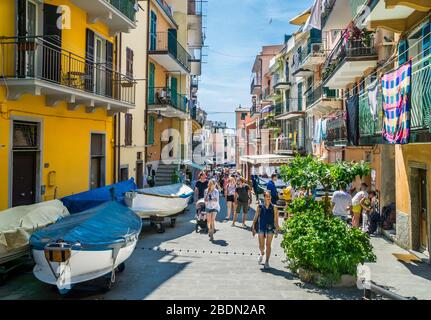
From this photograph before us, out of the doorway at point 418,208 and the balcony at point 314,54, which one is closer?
the doorway at point 418,208

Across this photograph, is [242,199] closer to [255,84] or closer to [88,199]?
[88,199]

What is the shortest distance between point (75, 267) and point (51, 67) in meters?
6.91

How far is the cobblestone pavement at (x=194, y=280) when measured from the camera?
7125mm

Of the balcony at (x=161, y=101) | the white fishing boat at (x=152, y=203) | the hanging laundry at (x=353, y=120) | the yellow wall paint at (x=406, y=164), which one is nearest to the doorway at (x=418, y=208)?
the yellow wall paint at (x=406, y=164)

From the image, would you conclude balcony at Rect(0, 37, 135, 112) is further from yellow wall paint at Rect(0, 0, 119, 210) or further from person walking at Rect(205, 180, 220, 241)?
person walking at Rect(205, 180, 220, 241)

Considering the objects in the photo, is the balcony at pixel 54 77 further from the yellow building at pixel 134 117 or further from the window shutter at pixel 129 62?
the window shutter at pixel 129 62

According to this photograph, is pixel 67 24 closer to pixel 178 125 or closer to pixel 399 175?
pixel 399 175

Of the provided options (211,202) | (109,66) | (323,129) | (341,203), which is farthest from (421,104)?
(323,129)

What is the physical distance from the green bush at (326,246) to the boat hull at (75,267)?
141 inches

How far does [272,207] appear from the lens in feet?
30.6

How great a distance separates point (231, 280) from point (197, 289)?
91cm

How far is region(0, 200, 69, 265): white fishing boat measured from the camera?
745 cm

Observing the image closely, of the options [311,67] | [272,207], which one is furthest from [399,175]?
[311,67]

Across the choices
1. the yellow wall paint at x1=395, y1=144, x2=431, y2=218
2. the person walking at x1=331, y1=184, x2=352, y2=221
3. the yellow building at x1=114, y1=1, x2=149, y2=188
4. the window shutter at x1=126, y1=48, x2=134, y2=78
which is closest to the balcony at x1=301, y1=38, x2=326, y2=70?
the yellow building at x1=114, y1=1, x2=149, y2=188
